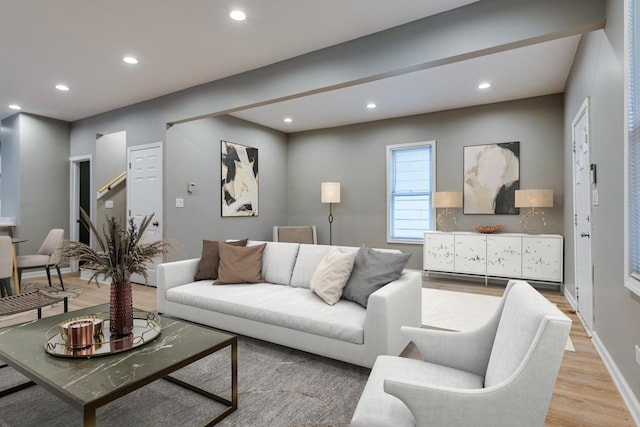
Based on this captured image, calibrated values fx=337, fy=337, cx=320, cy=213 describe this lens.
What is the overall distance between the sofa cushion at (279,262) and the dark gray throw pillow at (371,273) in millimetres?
744

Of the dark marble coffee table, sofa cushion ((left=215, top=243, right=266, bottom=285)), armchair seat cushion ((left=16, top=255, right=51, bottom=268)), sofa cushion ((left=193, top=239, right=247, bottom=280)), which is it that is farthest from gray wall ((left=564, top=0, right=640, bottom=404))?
armchair seat cushion ((left=16, top=255, right=51, bottom=268))

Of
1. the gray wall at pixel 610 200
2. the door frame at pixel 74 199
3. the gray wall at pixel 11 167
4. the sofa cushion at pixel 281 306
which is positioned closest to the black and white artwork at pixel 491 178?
the gray wall at pixel 610 200

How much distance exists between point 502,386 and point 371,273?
1.51m

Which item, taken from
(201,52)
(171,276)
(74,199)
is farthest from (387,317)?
(74,199)

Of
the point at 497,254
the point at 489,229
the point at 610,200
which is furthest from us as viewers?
the point at 489,229

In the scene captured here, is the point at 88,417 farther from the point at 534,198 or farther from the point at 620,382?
the point at 534,198

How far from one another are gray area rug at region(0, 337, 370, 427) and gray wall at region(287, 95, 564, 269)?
3.91 meters

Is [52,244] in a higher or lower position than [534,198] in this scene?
lower

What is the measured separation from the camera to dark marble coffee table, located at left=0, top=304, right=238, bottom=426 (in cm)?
133

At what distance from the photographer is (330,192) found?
244 inches

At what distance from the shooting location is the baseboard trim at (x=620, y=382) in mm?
1756

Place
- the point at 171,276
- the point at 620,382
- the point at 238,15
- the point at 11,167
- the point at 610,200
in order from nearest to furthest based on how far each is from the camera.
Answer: the point at 620,382 → the point at 610,200 → the point at 238,15 → the point at 171,276 → the point at 11,167

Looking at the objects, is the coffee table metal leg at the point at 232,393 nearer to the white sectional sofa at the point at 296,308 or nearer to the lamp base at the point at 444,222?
the white sectional sofa at the point at 296,308

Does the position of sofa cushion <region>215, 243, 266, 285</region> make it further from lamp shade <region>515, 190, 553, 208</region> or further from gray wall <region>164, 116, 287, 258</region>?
lamp shade <region>515, 190, 553, 208</region>
